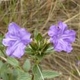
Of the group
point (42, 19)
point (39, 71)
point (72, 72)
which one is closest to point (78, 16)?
point (42, 19)

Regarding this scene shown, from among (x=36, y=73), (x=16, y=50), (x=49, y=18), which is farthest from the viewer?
(x=49, y=18)

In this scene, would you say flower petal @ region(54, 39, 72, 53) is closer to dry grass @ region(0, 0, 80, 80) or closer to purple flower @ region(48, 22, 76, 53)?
purple flower @ region(48, 22, 76, 53)

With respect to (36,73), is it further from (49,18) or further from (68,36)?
(49,18)

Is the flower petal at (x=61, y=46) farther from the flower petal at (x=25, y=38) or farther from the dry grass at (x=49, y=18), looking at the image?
the dry grass at (x=49, y=18)

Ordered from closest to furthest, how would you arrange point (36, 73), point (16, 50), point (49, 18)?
1. point (16, 50)
2. point (36, 73)
3. point (49, 18)

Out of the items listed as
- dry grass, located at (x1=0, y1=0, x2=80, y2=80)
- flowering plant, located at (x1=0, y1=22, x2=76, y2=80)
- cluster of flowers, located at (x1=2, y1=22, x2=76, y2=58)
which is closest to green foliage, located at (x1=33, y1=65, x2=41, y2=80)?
flowering plant, located at (x1=0, y1=22, x2=76, y2=80)

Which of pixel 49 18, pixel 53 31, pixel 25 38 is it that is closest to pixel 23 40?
pixel 25 38
